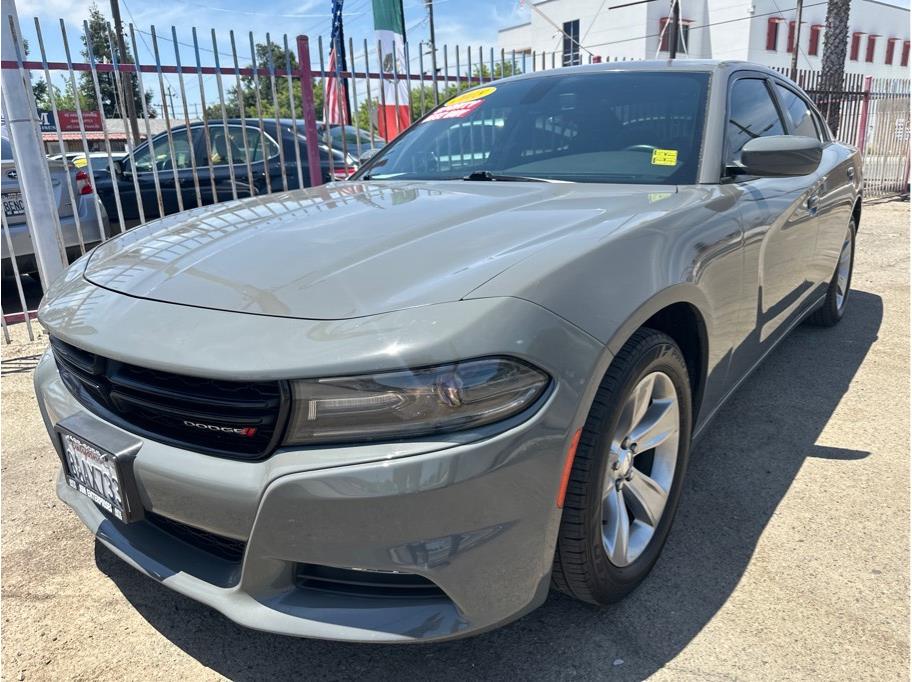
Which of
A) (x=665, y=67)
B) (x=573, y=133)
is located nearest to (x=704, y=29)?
(x=665, y=67)

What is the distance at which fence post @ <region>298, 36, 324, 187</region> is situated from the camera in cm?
575

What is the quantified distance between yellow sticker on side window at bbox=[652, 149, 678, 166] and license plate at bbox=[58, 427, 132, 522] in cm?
201

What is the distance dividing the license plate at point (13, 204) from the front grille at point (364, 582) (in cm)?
512

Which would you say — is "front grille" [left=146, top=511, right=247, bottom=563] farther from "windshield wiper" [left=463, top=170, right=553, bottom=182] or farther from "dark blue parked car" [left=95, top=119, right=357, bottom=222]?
"dark blue parked car" [left=95, top=119, right=357, bottom=222]

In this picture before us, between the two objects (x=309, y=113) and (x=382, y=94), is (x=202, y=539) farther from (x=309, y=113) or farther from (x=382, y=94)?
(x=382, y=94)

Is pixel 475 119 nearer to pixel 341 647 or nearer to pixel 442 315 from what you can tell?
pixel 442 315

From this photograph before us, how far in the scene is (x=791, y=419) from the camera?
3.22 metres

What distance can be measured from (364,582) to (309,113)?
204 inches

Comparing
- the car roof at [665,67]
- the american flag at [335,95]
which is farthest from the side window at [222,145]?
the car roof at [665,67]

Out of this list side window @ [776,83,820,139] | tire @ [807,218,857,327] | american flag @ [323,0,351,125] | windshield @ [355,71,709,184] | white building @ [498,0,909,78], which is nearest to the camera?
windshield @ [355,71,709,184]

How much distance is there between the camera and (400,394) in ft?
4.73

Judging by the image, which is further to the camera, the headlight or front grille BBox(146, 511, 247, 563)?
front grille BBox(146, 511, 247, 563)

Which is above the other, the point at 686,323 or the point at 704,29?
the point at 704,29

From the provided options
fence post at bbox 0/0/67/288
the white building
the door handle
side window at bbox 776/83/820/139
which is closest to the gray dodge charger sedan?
the door handle
